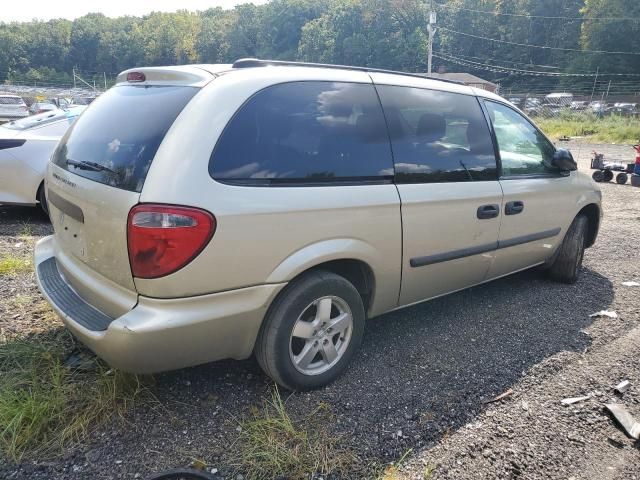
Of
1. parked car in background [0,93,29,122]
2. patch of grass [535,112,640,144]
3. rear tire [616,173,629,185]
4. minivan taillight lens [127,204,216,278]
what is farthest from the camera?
parked car in background [0,93,29,122]

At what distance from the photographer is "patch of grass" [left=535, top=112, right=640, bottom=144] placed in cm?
2367

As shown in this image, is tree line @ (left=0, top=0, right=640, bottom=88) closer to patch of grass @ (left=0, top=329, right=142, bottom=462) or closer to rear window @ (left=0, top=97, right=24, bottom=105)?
rear window @ (left=0, top=97, right=24, bottom=105)

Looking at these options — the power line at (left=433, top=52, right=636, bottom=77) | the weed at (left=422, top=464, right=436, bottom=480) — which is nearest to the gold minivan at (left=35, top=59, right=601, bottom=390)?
the weed at (left=422, top=464, right=436, bottom=480)

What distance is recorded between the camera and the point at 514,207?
3.81 m

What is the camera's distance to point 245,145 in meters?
2.47

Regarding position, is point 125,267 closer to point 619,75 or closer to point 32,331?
point 32,331

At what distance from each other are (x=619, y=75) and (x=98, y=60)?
92931 millimetres

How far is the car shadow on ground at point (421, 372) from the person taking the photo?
2.66 m

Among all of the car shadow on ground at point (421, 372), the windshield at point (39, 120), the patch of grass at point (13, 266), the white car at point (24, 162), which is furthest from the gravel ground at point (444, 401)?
the windshield at point (39, 120)

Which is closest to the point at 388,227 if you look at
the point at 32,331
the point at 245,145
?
the point at 245,145

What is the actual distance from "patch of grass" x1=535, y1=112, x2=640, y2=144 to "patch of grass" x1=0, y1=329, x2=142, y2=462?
25011 mm

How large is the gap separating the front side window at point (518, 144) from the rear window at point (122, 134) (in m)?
2.43

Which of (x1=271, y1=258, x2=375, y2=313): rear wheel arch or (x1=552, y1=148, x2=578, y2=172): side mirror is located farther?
(x1=552, y1=148, x2=578, y2=172): side mirror

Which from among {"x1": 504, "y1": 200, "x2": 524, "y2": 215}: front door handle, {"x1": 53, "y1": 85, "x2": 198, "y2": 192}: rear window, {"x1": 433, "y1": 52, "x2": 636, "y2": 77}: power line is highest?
{"x1": 433, "y1": 52, "x2": 636, "y2": 77}: power line
